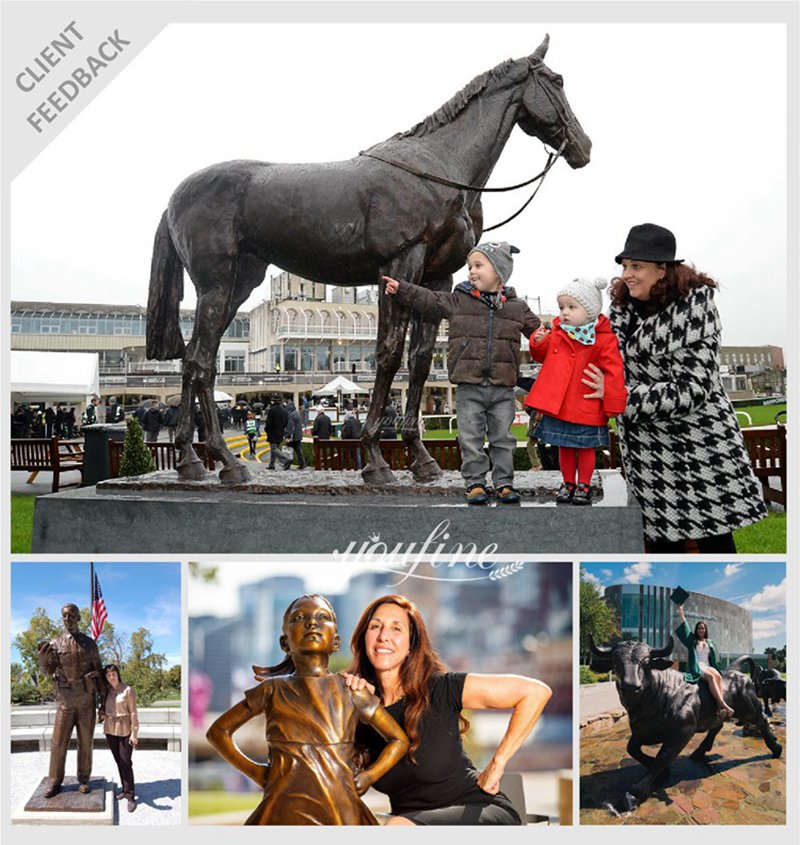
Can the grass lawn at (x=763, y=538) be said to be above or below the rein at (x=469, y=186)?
below

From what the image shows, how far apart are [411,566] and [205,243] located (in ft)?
7.68

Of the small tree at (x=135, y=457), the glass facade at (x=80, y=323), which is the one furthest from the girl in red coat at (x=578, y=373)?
the glass facade at (x=80, y=323)

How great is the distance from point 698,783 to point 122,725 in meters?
2.45

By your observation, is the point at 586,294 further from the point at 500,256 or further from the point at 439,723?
the point at 439,723

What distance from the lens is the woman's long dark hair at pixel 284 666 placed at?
3220mm

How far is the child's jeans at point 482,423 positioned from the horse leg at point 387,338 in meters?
0.54

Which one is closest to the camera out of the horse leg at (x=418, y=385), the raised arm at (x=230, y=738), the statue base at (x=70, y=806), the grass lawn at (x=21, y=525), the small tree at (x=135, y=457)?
the raised arm at (x=230, y=738)

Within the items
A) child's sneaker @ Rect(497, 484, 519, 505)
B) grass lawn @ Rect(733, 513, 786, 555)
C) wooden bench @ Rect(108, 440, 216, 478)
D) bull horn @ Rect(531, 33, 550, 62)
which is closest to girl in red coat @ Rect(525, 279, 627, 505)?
child's sneaker @ Rect(497, 484, 519, 505)

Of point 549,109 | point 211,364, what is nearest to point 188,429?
point 211,364

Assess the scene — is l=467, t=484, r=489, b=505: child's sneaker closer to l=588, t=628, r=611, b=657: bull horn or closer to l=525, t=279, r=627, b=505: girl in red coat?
l=525, t=279, r=627, b=505: girl in red coat

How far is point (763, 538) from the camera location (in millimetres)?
7527

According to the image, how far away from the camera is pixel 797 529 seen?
11.7 ft

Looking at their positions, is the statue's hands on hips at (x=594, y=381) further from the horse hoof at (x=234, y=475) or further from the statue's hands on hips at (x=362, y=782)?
the horse hoof at (x=234, y=475)

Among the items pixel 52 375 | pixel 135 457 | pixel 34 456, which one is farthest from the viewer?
pixel 52 375
